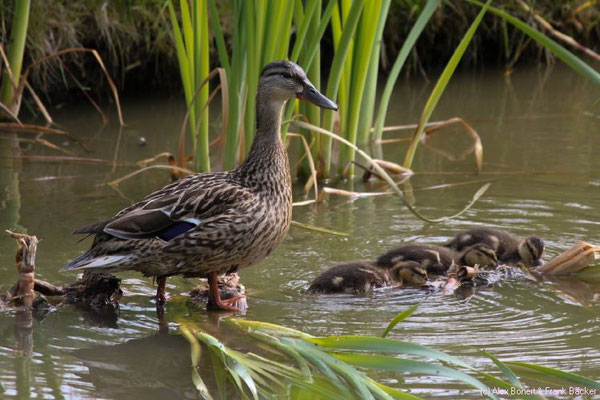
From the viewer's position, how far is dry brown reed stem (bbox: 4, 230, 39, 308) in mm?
4160

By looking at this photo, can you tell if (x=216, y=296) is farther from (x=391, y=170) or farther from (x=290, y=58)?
(x=391, y=170)

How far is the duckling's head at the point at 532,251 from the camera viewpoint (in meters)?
4.87

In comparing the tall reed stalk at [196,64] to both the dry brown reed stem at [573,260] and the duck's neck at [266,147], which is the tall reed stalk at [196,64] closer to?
the duck's neck at [266,147]

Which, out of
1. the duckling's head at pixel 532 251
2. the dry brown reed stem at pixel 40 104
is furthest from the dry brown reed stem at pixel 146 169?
the duckling's head at pixel 532 251

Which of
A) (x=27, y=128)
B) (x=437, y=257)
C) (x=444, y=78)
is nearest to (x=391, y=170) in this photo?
(x=444, y=78)

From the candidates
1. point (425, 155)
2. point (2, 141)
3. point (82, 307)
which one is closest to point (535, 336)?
point (82, 307)

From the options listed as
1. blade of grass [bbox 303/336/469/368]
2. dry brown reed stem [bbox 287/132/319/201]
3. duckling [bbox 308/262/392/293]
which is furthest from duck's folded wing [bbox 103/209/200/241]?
dry brown reed stem [bbox 287/132/319/201]

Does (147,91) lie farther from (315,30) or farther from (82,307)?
(82,307)

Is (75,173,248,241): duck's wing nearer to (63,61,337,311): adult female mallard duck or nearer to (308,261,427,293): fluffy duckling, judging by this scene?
(63,61,337,311): adult female mallard duck

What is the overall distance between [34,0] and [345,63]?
2.75m

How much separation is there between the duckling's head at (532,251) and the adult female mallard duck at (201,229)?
120 centimetres

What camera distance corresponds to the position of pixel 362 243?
5.30 meters

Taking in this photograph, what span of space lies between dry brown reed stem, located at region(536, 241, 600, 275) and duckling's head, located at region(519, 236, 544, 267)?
0.07 meters

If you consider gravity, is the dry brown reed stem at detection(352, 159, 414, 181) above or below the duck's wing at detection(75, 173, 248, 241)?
below
